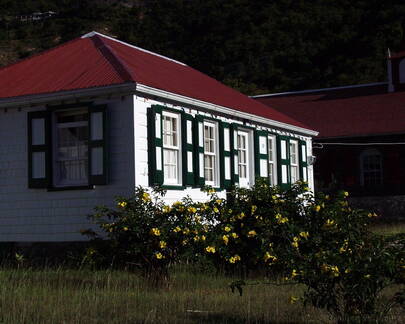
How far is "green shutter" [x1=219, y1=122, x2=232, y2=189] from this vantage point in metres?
15.6

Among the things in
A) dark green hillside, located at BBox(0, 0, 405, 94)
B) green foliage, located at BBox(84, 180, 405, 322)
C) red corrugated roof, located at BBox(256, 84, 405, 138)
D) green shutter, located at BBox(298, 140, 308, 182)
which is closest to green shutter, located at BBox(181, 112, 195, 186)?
green foliage, located at BBox(84, 180, 405, 322)

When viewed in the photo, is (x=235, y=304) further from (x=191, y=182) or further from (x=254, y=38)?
(x=254, y=38)

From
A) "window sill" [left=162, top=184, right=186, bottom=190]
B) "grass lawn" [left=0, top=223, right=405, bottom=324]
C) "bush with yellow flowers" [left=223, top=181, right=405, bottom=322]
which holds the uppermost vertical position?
"window sill" [left=162, top=184, right=186, bottom=190]

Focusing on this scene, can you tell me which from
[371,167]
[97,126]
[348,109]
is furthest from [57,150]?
[348,109]

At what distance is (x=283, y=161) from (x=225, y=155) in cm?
324

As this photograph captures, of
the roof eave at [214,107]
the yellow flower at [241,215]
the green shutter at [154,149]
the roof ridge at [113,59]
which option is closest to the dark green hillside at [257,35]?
the roof eave at [214,107]

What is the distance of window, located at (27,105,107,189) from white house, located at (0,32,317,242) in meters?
0.02

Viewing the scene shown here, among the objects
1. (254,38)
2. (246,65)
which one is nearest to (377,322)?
(246,65)

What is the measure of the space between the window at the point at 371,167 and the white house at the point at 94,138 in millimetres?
13652

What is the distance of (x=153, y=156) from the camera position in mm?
13000

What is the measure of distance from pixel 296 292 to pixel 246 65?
157 feet

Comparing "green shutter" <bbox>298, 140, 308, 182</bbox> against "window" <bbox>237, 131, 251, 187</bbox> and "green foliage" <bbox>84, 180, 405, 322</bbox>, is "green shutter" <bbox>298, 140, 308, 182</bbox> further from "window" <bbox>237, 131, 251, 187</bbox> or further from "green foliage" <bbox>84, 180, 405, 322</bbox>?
"green foliage" <bbox>84, 180, 405, 322</bbox>

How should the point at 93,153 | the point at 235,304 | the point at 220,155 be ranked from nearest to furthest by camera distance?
the point at 235,304, the point at 93,153, the point at 220,155

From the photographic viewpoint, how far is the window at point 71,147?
1345 cm
